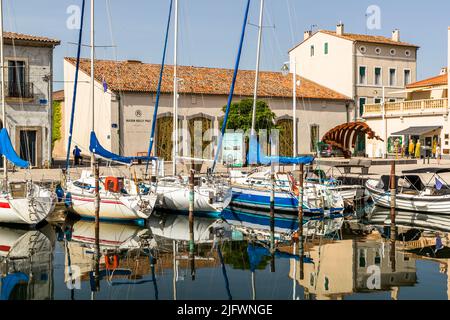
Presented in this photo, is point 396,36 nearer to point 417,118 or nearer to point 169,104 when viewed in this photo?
point 417,118

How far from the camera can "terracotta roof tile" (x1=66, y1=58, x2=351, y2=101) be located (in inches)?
1623

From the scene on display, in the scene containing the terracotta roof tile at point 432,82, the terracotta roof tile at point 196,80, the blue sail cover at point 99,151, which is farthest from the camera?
the terracotta roof tile at point 432,82

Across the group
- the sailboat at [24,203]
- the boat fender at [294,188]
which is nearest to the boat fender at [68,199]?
the sailboat at [24,203]

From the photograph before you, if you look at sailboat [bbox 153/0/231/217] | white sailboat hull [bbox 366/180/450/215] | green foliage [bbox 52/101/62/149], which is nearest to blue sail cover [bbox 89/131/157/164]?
sailboat [bbox 153/0/231/217]

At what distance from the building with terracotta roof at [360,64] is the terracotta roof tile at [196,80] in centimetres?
145

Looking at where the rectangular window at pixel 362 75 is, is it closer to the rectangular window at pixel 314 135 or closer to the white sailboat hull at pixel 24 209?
the rectangular window at pixel 314 135

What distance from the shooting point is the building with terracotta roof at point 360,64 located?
4994 cm

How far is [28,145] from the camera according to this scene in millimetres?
35031

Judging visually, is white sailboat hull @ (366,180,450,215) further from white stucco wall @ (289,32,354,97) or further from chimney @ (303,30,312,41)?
chimney @ (303,30,312,41)

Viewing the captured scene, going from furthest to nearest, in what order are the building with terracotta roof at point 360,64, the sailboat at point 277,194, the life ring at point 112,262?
the building with terracotta roof at point 360,64 < the sailboat at point 277,194 < the life ring at point 112,262

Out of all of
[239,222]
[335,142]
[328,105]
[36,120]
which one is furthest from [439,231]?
[328,105]

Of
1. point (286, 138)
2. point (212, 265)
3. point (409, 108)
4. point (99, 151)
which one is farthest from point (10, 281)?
point (409, 108)

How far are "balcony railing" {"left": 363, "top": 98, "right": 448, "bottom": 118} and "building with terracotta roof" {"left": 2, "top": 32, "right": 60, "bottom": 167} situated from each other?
1013 inches
